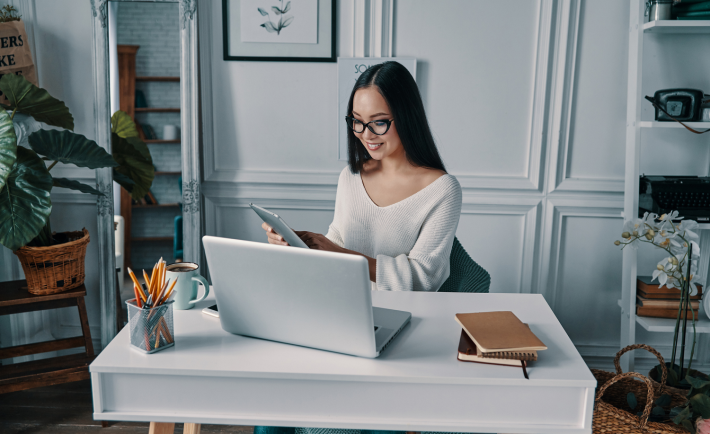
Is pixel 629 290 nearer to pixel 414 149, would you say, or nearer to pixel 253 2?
pixel 414 149

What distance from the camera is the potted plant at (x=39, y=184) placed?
1907 millimetres

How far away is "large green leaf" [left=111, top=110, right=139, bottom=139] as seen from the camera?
8.47ft

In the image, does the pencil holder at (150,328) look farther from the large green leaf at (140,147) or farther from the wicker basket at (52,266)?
the large green leaf at (140,147)

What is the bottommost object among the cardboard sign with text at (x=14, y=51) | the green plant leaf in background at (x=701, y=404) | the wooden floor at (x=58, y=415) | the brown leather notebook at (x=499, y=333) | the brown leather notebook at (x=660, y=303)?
the wooden floor at (x=58, y=415)

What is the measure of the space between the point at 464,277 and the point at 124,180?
175 cm

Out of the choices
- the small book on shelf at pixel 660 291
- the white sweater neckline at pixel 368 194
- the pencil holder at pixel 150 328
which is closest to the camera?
the pencil holder at pixel 150 328

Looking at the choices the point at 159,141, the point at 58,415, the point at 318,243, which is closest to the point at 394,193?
the point at 318,243

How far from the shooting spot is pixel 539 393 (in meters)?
0.93

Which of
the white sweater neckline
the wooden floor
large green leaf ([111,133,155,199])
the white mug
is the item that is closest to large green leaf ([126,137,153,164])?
large green leaf ([111,133,155,199])

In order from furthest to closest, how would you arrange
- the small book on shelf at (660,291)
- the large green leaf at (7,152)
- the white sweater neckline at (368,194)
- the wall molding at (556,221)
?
the wall molding at (556,221), the small book on shelf at (660,291), the large green leaf at (7,152), the white sweater neckline at (368,194)

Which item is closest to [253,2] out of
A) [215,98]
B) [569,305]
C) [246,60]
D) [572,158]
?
[246,60]

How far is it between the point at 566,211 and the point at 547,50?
2.64ft

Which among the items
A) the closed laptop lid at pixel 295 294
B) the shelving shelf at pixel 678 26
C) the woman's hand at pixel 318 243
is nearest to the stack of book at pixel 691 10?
the shelving shelf at pixel 678 26

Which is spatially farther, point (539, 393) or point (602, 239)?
point (602, 239)
